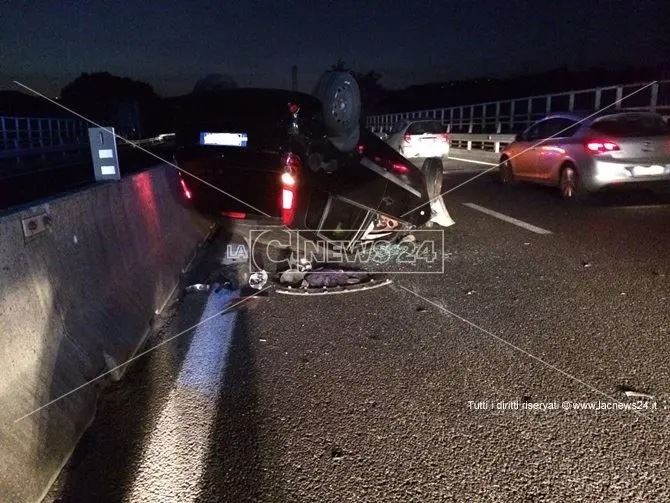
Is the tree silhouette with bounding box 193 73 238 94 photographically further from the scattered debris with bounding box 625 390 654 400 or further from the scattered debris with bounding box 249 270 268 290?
the scattered debris with bounding box 625 390 654 400

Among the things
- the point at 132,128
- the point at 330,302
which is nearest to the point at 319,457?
the point at 330,302

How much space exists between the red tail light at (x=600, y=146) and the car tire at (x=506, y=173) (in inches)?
112

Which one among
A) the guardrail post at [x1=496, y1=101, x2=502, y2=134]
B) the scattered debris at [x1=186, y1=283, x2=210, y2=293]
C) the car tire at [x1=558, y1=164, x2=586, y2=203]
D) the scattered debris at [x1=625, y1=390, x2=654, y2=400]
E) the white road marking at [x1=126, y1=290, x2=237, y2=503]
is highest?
the guardrail post at [x1=496, y1=101, x2=502, y2=134]

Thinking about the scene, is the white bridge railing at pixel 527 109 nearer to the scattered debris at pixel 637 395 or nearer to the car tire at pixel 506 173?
the car tire at pixel 506 173

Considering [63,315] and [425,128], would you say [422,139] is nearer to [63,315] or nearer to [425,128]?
[425,128]

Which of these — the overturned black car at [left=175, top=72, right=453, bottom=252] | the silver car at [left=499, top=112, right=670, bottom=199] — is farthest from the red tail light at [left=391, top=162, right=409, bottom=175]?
the silver car at [left=499, top=112, right=670, bottom=199]

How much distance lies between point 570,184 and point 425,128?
9919 millimetres

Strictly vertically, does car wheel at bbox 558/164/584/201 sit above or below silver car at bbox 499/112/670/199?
below

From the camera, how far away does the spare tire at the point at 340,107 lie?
5242 millimetres

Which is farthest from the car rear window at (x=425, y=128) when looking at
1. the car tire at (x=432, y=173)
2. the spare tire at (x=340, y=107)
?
the spare tire at (x=340, y=107)

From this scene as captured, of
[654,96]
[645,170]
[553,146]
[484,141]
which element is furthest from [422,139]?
[645,170]

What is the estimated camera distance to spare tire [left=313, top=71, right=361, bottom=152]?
5.24 metres

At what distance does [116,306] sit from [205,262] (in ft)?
8.43

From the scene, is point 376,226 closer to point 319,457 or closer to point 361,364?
point 361,364
